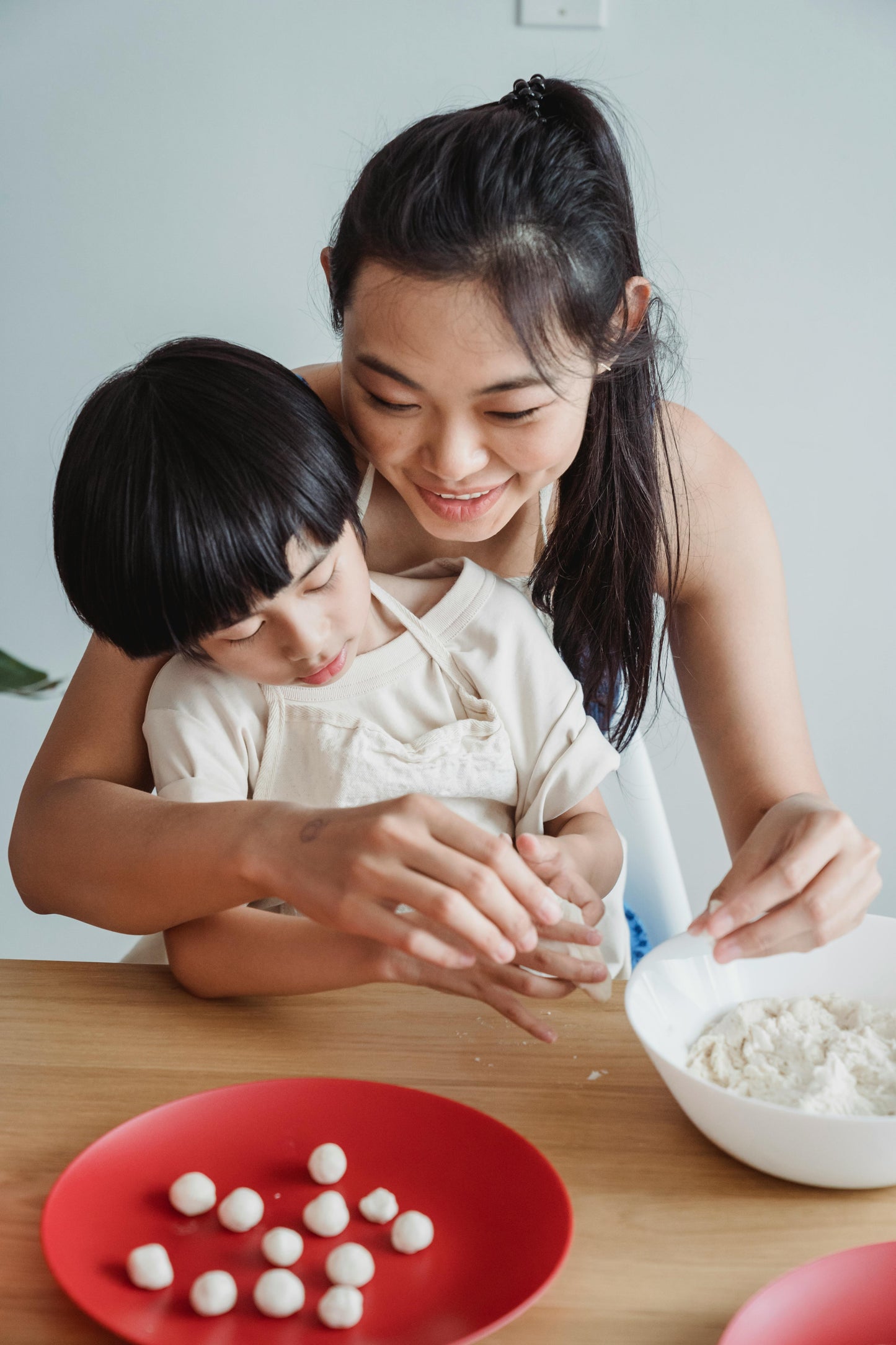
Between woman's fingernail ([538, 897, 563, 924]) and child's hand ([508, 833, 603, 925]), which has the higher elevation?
woman's fingernail ([538, 897, 563, 924])

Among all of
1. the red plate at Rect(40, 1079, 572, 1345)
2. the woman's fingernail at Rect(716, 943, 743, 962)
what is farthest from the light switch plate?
the red plate at Rect(40, 1079, 572, 1345)

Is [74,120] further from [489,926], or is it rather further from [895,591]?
[489,926]

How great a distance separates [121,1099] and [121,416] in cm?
54

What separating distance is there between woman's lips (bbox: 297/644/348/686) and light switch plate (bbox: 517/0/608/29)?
5.00ft

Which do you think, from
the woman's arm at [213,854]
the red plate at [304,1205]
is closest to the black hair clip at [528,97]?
the woman's arm at [213,854]

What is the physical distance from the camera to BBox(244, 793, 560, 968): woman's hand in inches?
28.5

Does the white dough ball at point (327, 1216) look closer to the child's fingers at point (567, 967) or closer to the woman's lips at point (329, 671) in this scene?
the child's fingers at point (567, 967)

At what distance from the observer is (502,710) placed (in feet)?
3.85

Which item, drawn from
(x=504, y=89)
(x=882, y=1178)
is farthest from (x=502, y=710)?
(x=504, y=89)

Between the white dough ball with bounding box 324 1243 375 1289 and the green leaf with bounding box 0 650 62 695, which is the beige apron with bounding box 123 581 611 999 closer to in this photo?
the white dough ball with bounding box 324 1243 375 1289

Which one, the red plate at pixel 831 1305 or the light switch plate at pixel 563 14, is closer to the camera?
the red plate at pixel 831 1305

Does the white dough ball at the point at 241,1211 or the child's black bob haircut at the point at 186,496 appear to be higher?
the child's black bob haircut at the point at 186,496

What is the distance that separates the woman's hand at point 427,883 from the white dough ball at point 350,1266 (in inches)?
6.9

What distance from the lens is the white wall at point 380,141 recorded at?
208 centimetres
